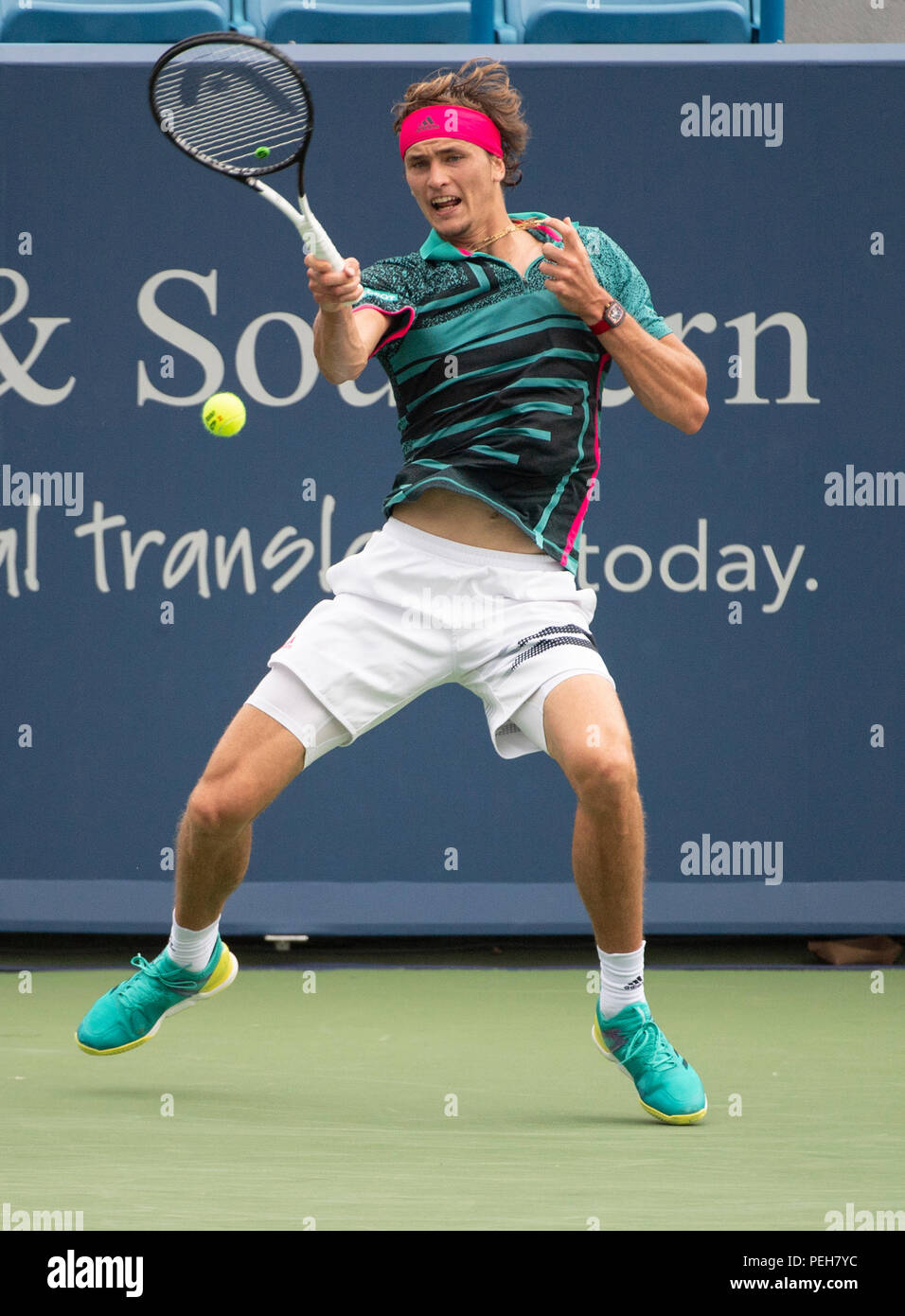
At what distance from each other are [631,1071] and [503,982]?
5.39 ft

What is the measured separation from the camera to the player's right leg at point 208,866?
3.08 meters

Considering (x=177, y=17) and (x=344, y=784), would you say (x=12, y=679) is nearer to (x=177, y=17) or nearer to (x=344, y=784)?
(x=344, y=784)

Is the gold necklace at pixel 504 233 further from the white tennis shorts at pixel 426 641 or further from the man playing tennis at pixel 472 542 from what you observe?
the white tennis shorts at pixel 426 641

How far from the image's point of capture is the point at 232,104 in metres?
3.22

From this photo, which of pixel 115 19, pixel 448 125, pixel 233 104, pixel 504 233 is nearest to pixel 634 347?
pixel 504 233

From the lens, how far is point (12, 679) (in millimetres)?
4797

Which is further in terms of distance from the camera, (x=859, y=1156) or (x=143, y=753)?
(x=143, y=753)

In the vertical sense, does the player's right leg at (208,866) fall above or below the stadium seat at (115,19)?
below

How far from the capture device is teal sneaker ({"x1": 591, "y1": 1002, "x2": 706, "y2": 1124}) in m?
2.98

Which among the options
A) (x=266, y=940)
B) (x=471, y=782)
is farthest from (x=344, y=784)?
(x=266, y=940)

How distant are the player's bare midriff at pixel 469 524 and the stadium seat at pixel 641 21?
253 cm

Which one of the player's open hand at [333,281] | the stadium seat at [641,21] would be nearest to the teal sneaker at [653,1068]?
the player's open hand at [333,281]

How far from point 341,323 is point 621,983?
1229 mm

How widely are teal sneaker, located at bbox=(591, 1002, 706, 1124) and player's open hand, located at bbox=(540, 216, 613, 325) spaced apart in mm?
1214
